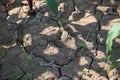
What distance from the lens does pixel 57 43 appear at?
96.0 inches

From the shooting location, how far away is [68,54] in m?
2.34

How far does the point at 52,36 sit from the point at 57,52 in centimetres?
19

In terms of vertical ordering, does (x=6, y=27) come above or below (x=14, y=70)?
above

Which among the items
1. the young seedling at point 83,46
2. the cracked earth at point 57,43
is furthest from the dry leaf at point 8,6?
the young seedling at point 83,46

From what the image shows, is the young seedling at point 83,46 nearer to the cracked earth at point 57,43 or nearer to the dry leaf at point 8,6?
the cracked earth at point 57,43

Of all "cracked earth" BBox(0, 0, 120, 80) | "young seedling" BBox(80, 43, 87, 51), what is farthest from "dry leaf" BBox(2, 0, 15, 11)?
"young seedling" BBox(80, 43, 87, 51)

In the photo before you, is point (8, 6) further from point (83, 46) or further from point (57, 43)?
point (83, 46)

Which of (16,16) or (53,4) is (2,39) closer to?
(16,16)

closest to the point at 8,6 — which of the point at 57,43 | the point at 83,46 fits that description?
the point at 57,43

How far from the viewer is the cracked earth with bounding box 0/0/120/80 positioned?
222 centimetres

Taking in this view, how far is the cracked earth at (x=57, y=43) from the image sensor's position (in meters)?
2.22

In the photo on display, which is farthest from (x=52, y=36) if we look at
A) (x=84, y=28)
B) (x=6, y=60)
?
(x=6, y=60)

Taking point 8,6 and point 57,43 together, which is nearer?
point 57,43

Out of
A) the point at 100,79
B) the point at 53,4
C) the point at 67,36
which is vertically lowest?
the point at 100,79
